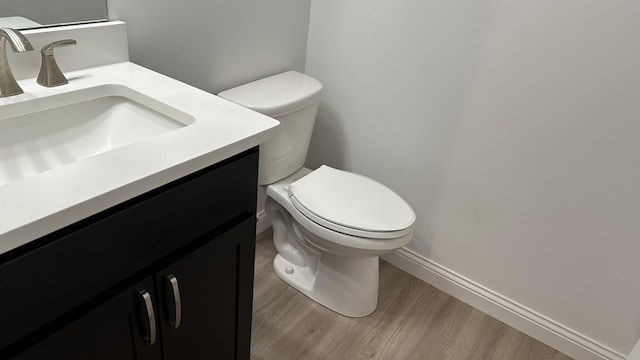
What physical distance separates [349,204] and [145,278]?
85cm

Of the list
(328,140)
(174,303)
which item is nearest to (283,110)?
(328,140)

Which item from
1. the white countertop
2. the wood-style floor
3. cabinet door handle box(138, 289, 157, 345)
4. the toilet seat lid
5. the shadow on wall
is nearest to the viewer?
the white countertop

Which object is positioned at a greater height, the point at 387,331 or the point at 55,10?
the point at 55,10

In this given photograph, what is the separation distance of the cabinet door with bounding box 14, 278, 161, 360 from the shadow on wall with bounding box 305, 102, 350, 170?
1.26m

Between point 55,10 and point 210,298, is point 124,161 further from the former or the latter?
point 55,10

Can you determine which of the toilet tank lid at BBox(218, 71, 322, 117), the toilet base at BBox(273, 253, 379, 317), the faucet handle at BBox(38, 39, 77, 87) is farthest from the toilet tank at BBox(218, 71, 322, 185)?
the faucet handle at BBox(38, 39, 77, 87)

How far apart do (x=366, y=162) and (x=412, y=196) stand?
0.79 feet

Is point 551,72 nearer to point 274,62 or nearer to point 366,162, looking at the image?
point 366,162

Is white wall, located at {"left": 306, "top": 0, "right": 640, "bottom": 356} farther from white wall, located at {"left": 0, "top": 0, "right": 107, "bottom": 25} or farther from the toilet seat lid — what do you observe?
white wall, located at {"left": 0, "top": 0, "right": 107, "bottom": 25}

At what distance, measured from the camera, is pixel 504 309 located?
5.91 ft

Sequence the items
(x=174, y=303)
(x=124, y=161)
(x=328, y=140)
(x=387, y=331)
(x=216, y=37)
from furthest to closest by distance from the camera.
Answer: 1. (x=328, y=140)
2. (x=387, y=331)
3. (x=216, y=37)
4. (x=174, y=303)
5. (x=124, y=161)

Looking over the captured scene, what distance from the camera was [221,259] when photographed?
1.04 meters

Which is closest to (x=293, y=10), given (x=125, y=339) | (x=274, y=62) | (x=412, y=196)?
(x=274, y=62)

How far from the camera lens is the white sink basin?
0.96 meters
